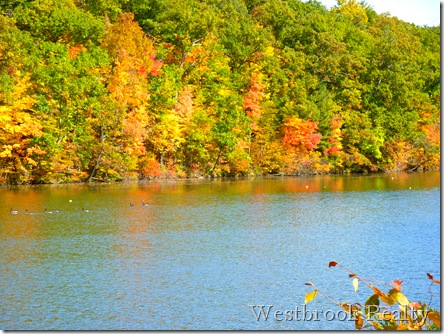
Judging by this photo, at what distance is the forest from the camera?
36688mm

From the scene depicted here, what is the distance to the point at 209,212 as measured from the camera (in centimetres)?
2633

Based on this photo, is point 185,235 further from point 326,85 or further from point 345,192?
point 326,85

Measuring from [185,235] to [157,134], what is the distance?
23.0 meters

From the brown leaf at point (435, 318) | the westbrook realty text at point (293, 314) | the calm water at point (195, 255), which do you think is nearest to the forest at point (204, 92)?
the calm water at point (195, 255)

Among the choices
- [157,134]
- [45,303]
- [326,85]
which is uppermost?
[326,85]

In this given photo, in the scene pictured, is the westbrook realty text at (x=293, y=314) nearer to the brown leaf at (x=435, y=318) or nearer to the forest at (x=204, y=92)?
the brown leaf at (x=435, y=318)

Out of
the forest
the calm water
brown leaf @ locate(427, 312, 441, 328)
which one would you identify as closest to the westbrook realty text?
the calm water

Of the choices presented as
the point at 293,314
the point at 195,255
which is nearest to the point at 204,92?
the point at 195,255

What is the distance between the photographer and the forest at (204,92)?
36.7m

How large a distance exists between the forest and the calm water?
6238 millimetres

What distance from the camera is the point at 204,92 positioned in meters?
47.6

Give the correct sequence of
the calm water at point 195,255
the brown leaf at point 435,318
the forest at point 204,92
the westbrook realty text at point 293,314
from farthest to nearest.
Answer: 1. the forest at point 204,92
2. the calm water at point 195,255
3. the westbrook realty text at point 293,314
4. the brown leaf at point 435,318

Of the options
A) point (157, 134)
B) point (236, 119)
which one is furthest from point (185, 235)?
point (236, 119)

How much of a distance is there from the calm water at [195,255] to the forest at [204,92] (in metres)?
6.24
